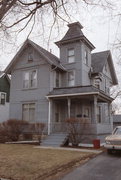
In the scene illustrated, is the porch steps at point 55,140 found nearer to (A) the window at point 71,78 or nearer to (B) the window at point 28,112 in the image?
(B) the window at point 28,112

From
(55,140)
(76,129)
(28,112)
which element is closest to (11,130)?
(28,112)

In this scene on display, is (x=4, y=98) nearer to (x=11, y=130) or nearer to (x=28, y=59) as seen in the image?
(x=28, y=59)

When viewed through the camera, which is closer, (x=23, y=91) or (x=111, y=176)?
(x=111, y=176)

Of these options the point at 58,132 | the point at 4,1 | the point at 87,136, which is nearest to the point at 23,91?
the point at 58,132

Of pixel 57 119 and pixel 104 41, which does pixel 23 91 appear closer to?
pixel 57 119

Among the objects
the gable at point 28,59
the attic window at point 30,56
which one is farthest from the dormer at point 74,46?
the attic window at point 30,56

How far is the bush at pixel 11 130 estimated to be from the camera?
57.7 feet

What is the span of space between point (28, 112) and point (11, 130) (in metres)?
2.93

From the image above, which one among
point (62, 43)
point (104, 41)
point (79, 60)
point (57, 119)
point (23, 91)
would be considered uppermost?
point (62, 43)

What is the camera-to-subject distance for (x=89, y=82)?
22.1 meters

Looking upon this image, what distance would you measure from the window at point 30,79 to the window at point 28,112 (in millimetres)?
1874

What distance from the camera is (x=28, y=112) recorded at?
20047 millimetres

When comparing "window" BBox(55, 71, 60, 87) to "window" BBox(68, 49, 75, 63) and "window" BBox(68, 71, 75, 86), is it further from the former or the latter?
"window" BBox(68, 49, 75, 63)

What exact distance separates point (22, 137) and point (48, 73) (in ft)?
21.0
